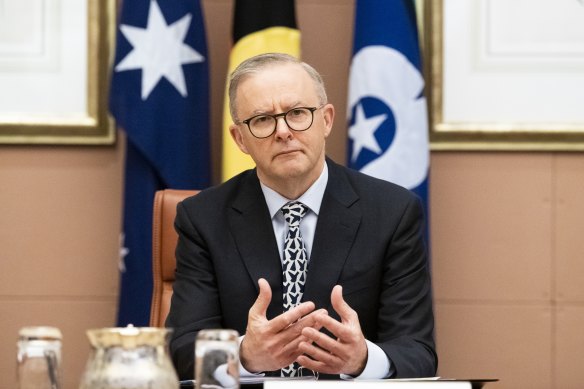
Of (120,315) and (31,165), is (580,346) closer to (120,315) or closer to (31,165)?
(120,315)

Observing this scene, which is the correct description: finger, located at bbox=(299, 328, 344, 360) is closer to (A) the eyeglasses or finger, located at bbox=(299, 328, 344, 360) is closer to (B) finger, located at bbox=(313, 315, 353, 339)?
(B) finger, located at bbox=(313, 315, 353, 339)

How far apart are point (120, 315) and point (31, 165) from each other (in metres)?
0.82

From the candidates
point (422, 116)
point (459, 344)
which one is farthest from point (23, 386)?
point (459, 344)

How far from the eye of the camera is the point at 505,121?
420cm

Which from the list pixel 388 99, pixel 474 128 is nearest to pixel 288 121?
pixel 388 99

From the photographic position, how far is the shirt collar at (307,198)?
111 inches

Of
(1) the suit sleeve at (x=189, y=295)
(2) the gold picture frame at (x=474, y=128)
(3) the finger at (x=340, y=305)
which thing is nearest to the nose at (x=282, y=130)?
(1) the suit sleeve at (x=189, y=295)

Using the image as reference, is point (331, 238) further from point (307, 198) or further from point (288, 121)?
point (288, 121)

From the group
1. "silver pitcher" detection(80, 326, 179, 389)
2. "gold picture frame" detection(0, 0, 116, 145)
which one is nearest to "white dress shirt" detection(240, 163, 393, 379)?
"silver pitcher" detection(80, 326, 179, 389)

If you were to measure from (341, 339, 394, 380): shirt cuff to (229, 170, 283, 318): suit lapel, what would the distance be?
1.37 feet

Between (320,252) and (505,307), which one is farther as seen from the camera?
(505,307)

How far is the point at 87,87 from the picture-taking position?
4.24 meters

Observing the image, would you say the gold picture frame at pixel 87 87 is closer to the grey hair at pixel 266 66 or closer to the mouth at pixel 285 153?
the grey hair at pixel 266 66

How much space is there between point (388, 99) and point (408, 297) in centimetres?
143
